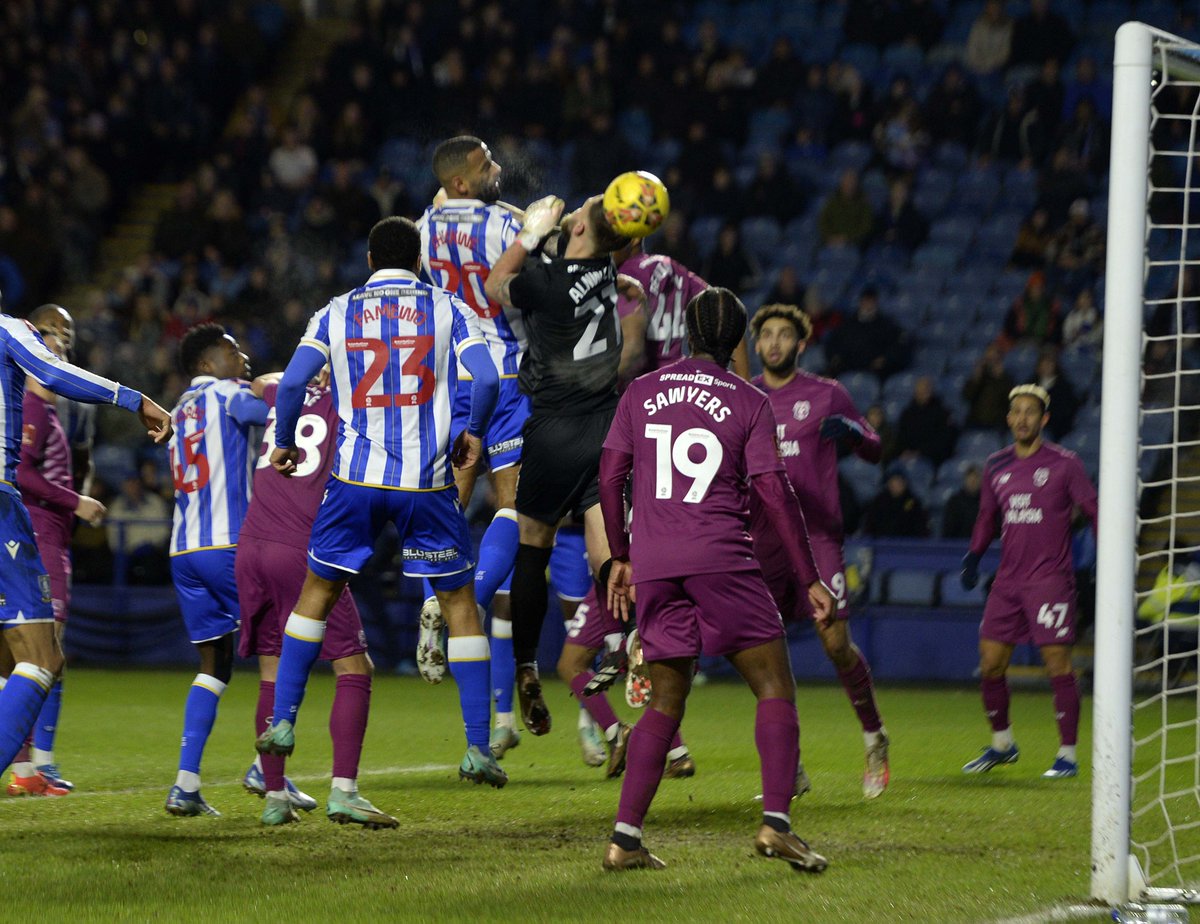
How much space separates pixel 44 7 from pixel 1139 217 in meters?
19.2

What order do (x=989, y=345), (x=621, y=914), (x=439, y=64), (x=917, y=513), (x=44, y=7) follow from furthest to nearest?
(x=44, y=7) → (x=439, y=64) → (x=989, y=345) → (x=917, y=513) → (x=621, y=914)

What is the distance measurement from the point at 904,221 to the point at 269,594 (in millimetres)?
11837

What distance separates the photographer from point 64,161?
794 inches

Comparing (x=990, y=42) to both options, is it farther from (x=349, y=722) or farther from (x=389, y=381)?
(x=349, y=722)

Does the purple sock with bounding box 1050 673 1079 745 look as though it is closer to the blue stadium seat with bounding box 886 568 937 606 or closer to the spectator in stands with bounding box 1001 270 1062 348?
the blue stadium seat with bounding box 886 568 937 606

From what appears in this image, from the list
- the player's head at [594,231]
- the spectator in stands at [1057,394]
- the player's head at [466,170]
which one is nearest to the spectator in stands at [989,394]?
the spectator in stands at [1057,394]

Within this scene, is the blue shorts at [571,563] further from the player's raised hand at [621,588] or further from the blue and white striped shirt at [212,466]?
the player's raised hand at [621,588]

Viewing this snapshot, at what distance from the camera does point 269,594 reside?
7133 millimetres

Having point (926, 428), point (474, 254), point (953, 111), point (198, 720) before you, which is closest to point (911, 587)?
point (926, 428)

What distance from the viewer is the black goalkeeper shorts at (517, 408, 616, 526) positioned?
7531 mm

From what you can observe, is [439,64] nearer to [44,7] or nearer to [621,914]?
[44,7]

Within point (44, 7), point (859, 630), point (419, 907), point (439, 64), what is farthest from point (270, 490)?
point (44, 7)

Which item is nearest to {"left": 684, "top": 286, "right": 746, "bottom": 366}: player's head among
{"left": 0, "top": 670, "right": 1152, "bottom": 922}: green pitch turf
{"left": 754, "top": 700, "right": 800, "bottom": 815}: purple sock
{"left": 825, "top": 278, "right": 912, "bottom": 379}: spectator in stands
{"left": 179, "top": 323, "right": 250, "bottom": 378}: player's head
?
{"left": 754, "top": 700, "right": 800, "bottom": 815}: purple sock

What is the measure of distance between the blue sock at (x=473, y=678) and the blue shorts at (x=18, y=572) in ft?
5.39
